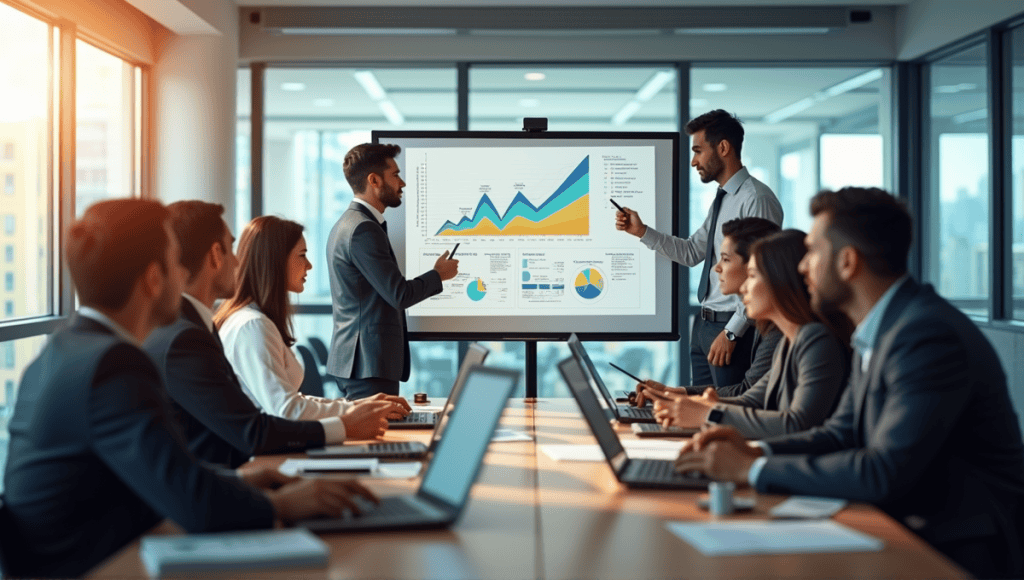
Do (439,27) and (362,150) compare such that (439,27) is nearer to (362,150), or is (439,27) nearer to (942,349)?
(362,150)

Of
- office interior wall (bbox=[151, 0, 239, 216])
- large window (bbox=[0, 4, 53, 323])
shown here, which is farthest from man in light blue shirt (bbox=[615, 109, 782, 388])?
large window (bbox=[0, 4, 53, 323])

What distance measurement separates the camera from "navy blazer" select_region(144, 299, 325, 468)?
2.09m

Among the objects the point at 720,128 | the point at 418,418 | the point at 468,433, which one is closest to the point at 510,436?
the point at 418,418

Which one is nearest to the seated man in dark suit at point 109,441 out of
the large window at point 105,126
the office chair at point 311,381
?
the office chair at point 311,381

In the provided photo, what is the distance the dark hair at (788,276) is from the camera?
2.58 meters

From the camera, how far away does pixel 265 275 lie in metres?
2.85

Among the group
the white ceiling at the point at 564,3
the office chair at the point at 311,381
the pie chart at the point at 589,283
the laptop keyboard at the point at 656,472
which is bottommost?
the office chair at the point at 311,381

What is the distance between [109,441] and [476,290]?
113 inches

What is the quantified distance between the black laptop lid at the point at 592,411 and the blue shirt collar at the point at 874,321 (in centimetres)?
60

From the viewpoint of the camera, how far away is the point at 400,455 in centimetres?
226

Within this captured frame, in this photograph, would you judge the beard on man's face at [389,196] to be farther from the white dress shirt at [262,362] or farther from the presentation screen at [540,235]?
the white dress shirt at [262,362]

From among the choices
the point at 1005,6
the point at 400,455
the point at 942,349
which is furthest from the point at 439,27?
the point at 942,349

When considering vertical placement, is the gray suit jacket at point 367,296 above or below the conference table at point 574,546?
above

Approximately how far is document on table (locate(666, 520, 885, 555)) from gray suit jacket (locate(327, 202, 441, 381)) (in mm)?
2367
